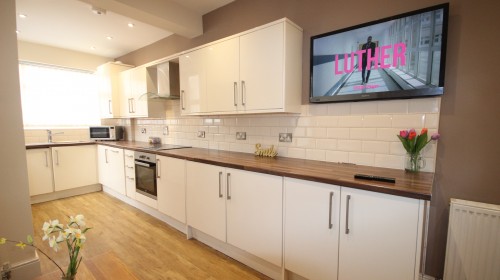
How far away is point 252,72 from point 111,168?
3.08m

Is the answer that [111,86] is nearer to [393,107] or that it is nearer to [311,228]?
[311,228]

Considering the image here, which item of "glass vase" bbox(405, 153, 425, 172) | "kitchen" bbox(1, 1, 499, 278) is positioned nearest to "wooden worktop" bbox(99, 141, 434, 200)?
"glass vase" bbox(405, 153, 425, 172)

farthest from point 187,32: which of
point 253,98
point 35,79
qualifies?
point 35,79

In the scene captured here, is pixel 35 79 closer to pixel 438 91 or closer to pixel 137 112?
pixel 137 112

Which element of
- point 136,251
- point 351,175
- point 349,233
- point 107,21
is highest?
point 107,21

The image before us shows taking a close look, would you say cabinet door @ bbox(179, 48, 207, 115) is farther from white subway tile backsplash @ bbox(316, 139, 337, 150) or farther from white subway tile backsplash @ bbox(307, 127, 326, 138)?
white subway tile backsplash @ bbox(316, 139, 337, 150)

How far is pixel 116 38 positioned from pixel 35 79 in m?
1.69

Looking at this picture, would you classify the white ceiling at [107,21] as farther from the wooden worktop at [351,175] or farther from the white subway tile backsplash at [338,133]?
the white subway tile backsplash at [338,133]

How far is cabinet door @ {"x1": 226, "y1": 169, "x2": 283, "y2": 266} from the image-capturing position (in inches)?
66.3

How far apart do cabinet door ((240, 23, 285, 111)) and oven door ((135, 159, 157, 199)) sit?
1589mm

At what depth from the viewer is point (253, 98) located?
209cm

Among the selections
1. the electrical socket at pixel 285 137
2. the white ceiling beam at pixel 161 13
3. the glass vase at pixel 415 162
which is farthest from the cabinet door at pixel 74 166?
the glass vase at pixel 415 162

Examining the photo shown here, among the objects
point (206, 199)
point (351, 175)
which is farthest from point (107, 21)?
point (351, 175)

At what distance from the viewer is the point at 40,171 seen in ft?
11.4
